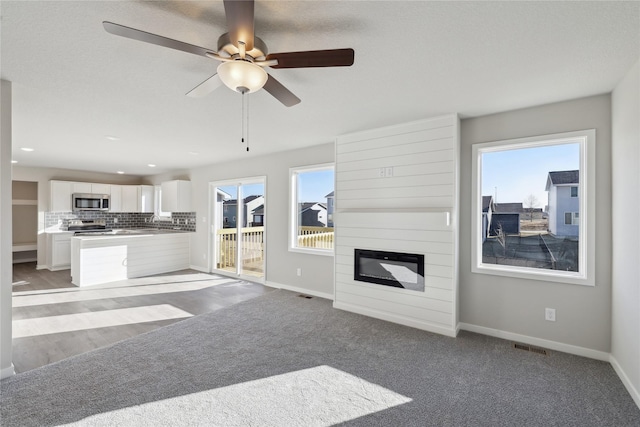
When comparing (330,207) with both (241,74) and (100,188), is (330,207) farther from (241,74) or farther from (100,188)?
(100,188)

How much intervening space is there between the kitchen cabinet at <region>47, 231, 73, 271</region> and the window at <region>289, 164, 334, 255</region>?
577 cm

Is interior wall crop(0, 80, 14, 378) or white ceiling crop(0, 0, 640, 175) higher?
white ceiling crop(0, 0, 640, 175)

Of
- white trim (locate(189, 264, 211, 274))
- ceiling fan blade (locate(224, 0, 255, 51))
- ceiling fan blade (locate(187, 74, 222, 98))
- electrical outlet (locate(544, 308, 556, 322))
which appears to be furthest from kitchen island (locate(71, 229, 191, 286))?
electrical outlet (locate(544, 308, 556, 322))

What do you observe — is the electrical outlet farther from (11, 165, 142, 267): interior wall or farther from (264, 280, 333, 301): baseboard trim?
(11, 165, 142, 267): interior wall

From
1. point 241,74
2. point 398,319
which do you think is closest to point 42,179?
point 241,74

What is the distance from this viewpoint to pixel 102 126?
12.1 feet

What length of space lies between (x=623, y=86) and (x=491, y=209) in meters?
1.51

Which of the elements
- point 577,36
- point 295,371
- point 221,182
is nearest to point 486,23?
point 577,36

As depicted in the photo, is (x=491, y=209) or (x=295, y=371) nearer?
(x=295, y=371)

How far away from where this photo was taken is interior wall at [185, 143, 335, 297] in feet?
15.4

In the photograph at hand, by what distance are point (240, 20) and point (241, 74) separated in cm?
31

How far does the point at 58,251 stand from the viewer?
668 centimetres

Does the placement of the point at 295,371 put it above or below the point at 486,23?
below

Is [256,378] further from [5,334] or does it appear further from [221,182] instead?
[221,182]
